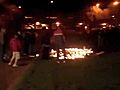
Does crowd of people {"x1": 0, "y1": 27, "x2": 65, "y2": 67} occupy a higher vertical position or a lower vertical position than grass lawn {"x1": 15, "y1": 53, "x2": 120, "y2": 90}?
higher

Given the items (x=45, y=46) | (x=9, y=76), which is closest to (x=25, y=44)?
(x=45, y=46)

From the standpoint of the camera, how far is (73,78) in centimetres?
1622

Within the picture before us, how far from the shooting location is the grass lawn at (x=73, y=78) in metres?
14.0

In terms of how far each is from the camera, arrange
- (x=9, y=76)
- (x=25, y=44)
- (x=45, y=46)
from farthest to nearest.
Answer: (x=25, y=44) < (x=45, y=46) < (x=9, y=76)

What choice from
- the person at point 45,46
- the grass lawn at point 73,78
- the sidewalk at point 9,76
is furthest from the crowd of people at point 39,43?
the grass lawn at point 73,78

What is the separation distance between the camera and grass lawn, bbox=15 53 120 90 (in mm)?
13977

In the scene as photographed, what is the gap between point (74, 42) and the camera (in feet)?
133

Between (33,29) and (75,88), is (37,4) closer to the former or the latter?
(33,29)

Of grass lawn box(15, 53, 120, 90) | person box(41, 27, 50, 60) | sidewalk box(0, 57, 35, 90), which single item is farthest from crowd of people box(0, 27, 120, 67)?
grass lawn box(15, 53, 120, 90)

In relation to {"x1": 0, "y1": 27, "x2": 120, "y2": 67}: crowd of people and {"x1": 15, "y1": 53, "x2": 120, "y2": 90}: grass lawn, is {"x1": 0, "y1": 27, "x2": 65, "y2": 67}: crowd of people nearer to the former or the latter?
{"x1": 0, "y1": 27, "x2": 120, "y2": 67}: crowd of people

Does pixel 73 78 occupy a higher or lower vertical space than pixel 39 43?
lower

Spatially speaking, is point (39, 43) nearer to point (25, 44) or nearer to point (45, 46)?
point (25, 44)

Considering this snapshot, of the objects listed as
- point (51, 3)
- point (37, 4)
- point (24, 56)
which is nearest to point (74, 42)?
point (24, 56)

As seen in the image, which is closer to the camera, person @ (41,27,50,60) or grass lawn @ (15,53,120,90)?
grass lawn @ (15,53,120,90)
